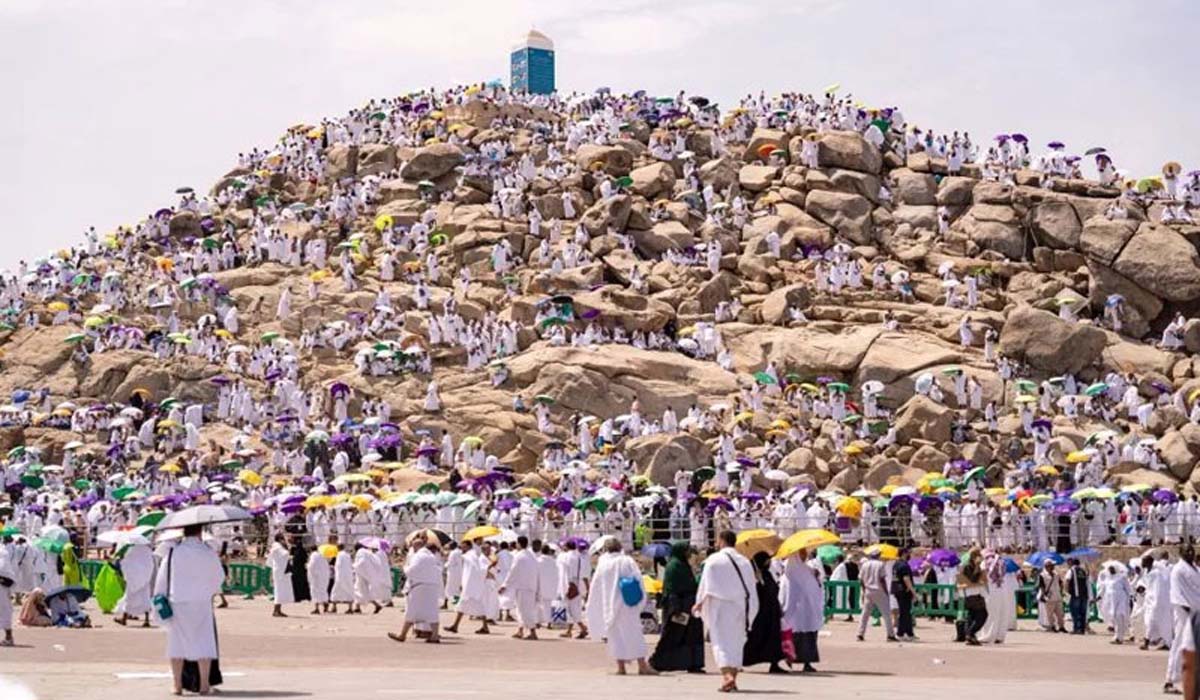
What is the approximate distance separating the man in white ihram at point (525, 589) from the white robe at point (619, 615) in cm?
588

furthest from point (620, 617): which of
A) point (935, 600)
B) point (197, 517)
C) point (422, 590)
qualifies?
point (935, 600)

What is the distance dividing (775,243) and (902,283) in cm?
411

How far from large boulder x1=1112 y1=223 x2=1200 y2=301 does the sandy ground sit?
29.4m

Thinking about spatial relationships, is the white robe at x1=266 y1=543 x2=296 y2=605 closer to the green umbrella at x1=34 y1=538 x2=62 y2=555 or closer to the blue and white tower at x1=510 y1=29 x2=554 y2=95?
the green umbrella at x1=34 y1=538 x2=62 y2=555

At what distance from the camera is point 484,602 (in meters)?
25.7

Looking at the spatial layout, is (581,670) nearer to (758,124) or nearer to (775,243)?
(775,243)

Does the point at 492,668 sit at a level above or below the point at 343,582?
below

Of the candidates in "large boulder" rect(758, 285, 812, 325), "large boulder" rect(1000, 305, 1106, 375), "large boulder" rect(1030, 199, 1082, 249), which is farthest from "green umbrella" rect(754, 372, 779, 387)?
"large boulder" rect(1030, 199, 1082, 249)

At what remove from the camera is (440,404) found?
48625 millimetres

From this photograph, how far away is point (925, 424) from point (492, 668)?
29103 millimetres

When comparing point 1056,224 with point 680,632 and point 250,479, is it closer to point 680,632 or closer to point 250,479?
point 250,479

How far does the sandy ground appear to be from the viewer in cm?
1505

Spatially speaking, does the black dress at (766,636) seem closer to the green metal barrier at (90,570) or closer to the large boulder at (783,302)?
the green metal barrier at (90,570)

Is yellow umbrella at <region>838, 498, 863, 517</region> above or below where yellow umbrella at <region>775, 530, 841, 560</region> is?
above
